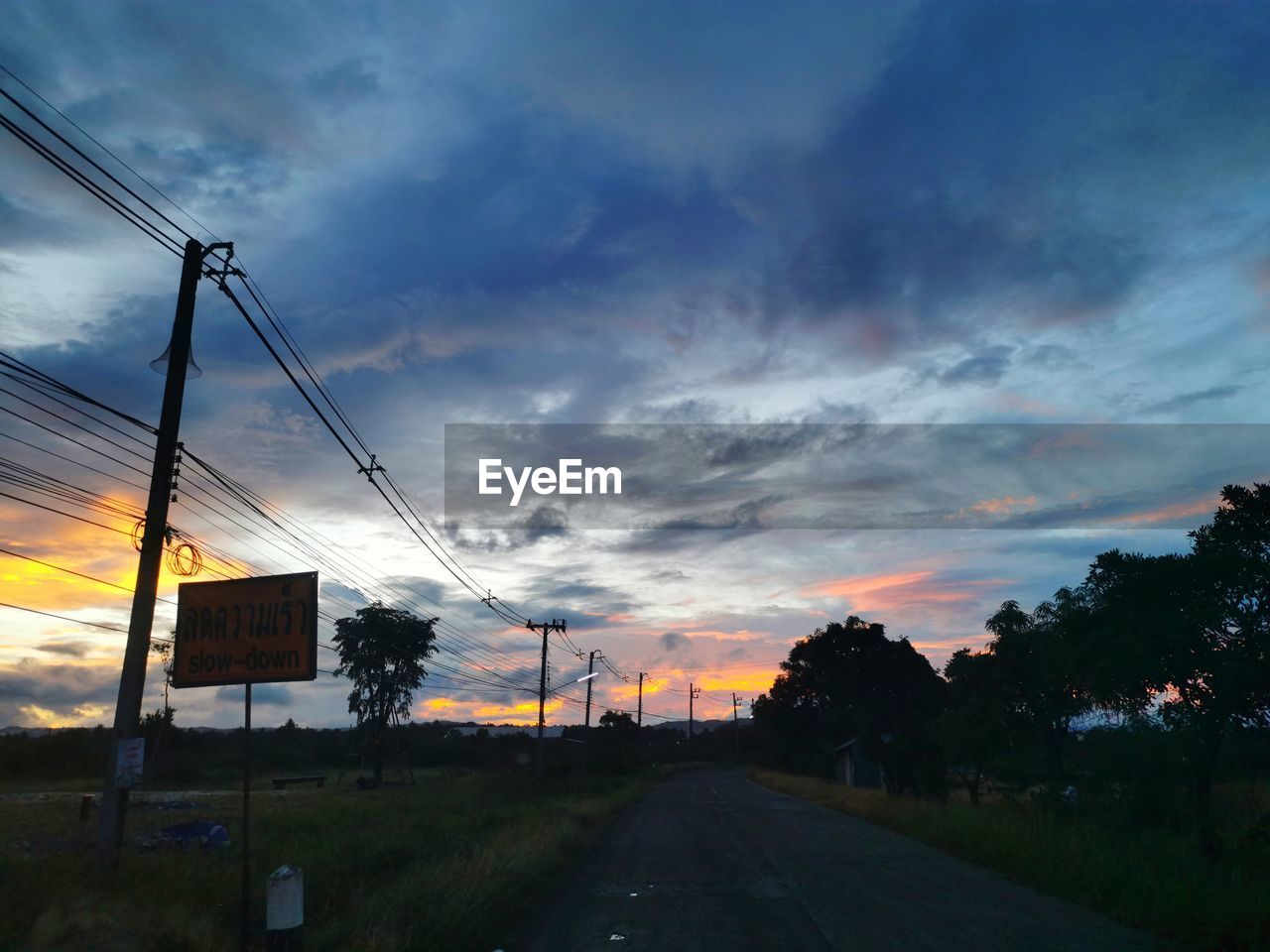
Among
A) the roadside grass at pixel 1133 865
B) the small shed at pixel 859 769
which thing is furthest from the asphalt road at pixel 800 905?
the small shed at pixel 859 769

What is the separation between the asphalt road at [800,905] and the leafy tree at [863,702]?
2913 centimetres

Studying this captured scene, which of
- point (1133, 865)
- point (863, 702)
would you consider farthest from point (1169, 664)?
point (863, 702)

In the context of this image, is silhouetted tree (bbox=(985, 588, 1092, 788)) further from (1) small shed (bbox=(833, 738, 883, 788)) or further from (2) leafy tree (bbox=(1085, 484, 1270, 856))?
(1) small shed (bbox=(833, 738, 883, 788))

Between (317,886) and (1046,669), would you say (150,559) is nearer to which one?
(317,886)

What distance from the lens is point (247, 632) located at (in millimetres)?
8844

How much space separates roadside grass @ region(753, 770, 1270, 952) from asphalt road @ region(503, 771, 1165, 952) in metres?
0.49

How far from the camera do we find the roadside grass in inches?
398

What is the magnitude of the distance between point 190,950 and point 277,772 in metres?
74.6

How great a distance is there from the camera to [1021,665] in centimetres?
2972

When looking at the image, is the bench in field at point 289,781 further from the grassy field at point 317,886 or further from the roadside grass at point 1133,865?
the roadside grass at point 1133,865

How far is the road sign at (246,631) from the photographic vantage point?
863cm

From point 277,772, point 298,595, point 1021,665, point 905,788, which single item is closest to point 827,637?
point 905,788

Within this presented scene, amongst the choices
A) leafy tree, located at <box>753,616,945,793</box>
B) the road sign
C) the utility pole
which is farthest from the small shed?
the road sign

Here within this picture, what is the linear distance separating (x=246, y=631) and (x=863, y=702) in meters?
58.2
